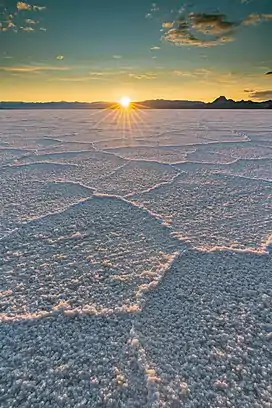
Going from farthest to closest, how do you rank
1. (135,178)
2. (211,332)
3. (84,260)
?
(135,178) < (84,260) < (211,332)

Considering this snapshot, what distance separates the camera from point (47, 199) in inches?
72.5

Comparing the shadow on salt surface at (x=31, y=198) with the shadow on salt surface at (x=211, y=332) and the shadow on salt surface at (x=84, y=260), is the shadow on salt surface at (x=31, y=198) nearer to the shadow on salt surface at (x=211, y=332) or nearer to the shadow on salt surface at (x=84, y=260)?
the shadow on salt surface at (x=84, y=260)

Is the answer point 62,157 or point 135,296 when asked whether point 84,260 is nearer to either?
point 135,296

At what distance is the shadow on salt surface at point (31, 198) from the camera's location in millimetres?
1558

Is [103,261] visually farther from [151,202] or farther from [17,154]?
[17,154]

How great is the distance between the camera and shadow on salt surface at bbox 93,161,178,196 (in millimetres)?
2053

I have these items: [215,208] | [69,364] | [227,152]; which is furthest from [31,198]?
[227,152]

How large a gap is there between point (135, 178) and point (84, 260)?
126 cm

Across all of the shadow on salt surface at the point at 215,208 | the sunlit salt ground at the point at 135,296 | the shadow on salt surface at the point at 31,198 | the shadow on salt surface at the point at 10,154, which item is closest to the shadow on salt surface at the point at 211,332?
the sunlit salt ground at the point at 135,296

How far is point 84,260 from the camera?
46.6 inches

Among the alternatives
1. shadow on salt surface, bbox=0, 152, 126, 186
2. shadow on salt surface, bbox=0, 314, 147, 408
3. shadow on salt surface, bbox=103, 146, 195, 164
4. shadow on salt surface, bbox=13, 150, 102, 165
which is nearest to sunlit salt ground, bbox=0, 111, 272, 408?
shadow on salt surface, bbox=0, 314, 147, 408

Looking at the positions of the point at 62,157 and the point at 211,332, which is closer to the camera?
the point at 211,332

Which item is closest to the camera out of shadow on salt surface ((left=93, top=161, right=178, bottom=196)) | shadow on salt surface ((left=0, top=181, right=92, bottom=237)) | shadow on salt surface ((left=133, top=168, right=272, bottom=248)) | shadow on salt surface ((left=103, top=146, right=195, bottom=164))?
shadow on salt surface ((left=133, top=168, right=272, bottom=248))

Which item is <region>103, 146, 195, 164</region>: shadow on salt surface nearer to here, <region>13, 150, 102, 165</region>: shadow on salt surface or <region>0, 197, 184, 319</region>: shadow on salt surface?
<region>13, 150, 102, 165</region>: shadow on salt surface
